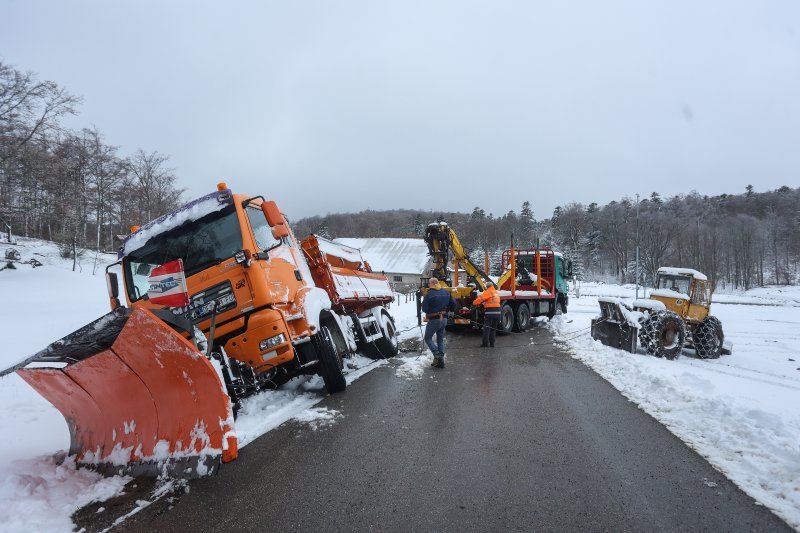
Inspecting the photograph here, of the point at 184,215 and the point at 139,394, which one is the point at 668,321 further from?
the point at 139,394

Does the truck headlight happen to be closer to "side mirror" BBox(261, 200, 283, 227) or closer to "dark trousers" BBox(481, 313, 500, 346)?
"side mirror" BBox(261, 200, 283, 227)

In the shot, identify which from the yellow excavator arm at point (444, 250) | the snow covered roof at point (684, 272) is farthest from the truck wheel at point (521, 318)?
the snow covered roof at point (684, 272)

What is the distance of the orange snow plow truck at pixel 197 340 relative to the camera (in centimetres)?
309

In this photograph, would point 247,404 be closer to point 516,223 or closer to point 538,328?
point 538,328

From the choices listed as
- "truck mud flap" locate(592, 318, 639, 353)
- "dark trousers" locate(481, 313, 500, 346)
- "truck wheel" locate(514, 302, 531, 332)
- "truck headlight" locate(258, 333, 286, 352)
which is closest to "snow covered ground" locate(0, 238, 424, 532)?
"truck headlight" locate(258, 333, 286, 352)

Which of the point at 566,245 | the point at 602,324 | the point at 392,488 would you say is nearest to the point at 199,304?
the point at 392,488

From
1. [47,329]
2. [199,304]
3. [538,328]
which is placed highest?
[199,304]

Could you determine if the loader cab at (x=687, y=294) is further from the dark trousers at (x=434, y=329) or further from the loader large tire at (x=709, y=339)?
the dark trousers at (x=434, y=329)

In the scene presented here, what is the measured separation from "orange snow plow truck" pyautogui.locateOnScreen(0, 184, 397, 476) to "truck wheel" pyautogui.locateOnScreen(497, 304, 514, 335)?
19.9 ft

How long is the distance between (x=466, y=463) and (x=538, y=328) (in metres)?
11.7

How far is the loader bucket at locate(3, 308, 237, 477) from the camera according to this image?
3.01 meters

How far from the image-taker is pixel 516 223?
97.4 metres

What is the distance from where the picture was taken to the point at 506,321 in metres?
12.7

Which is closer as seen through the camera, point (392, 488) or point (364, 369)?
point (392, 488)
